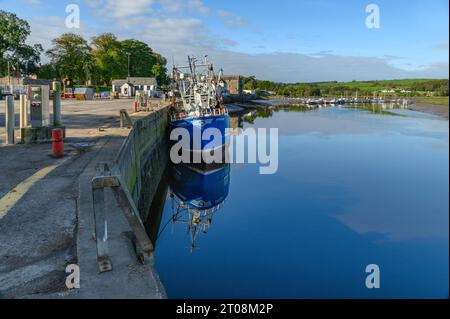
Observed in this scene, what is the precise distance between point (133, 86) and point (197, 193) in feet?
254

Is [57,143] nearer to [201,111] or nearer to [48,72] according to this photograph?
[201,111]

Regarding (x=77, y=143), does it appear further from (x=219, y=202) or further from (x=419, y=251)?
(x=419, y=251)

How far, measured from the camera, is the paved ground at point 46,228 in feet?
17.4

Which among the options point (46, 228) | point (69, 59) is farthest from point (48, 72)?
point (46, 228)

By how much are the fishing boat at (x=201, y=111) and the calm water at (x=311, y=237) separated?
15.4 ft

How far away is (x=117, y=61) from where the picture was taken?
10238cm

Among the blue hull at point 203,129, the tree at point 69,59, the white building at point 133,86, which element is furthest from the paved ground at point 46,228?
the tree at point 69,59

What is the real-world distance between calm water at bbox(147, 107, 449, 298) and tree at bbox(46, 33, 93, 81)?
7957cm

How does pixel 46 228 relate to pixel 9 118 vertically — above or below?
below

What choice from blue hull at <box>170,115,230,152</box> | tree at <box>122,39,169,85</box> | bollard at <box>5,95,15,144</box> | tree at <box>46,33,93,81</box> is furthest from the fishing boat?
tree at <box>122,39,169,85</box>

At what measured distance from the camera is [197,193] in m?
23.0
